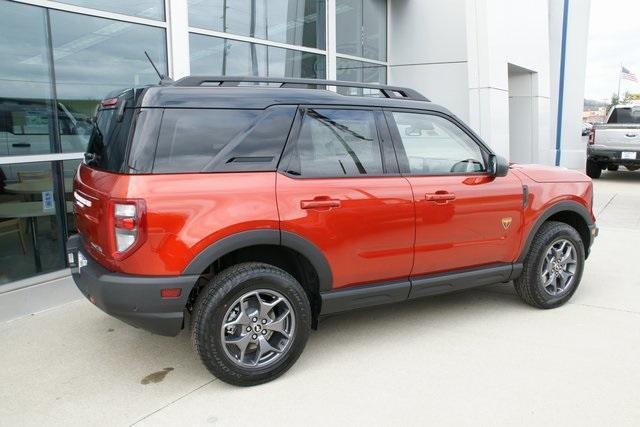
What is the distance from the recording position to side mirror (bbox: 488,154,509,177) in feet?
13.7

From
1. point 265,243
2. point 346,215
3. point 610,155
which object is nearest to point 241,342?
point 265,243

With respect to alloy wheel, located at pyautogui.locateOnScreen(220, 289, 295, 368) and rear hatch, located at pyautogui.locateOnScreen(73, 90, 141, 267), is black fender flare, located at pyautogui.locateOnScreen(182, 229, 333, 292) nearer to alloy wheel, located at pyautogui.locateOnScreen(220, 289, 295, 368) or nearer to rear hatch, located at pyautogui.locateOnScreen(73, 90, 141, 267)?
alloy wheel, located at pyautogui.locateOnScreen(220, 289, 295, 368)

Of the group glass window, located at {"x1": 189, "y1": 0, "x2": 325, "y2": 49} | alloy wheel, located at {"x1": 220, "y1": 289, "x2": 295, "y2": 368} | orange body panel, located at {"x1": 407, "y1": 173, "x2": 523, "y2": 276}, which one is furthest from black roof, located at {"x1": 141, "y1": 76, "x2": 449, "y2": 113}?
glass window, located at {"x1": 189, "y1": 0, "x2": 325, "y2": 49}

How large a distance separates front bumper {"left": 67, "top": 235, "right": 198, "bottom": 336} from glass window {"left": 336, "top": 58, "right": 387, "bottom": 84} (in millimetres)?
7314

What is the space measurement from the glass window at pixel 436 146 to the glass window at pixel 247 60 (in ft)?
12.7

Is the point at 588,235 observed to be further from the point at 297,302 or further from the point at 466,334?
the point at 297,302

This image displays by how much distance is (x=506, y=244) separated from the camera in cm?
428

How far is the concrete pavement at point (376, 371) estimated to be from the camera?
3.05 m

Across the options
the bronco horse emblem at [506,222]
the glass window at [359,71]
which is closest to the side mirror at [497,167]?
the bronco horse emblem at [506,222]

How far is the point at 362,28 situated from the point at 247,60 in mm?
3434

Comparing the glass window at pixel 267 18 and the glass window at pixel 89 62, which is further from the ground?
the glass window at pixel 267 18

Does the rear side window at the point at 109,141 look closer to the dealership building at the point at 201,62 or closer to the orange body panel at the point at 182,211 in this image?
the orange body panel at the point at 182,211

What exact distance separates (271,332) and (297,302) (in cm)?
25

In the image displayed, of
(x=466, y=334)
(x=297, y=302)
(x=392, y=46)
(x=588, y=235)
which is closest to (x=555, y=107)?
(x=392, y=46)
